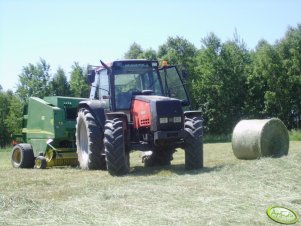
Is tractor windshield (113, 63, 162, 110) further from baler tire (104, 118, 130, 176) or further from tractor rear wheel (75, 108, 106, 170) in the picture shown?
baler tire (104, 118, 130, 176)

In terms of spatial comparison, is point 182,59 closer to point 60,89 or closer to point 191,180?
point 60,89

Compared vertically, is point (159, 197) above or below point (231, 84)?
below

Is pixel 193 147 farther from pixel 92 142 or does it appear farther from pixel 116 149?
pixel 92 142

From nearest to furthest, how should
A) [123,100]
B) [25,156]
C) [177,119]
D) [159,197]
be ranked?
[159,197] < [177,119] < [123,100] < [25,156]

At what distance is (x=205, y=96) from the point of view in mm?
30906

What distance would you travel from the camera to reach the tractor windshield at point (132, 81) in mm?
10008

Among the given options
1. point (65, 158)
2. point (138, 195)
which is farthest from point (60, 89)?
point (138, 195)

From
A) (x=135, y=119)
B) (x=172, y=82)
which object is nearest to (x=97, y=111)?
(x=135, y=119)

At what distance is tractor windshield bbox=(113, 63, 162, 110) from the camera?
10.0 meters

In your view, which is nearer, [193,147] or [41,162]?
[193,147]

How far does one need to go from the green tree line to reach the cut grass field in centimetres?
1955

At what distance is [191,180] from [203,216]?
2.54 meters

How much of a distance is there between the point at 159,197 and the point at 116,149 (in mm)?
2791

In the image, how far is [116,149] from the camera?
9039 millimetres
